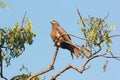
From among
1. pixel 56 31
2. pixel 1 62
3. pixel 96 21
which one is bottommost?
pixel 1 62

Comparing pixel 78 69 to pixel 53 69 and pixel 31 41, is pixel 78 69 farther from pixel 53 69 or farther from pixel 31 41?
pixel 31 41

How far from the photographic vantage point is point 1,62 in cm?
1369

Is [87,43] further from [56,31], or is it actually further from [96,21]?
[56,31]

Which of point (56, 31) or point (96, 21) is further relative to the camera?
point (56, 31)

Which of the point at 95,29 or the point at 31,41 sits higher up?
the point at 95,29

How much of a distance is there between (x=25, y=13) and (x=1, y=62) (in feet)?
6.47

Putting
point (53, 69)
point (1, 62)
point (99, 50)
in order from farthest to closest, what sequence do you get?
1. point (1, 62)
2. point (53, 69)
3. point (99, 50)

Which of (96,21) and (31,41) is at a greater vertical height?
(96,21)

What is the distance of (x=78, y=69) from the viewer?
11.8 meters

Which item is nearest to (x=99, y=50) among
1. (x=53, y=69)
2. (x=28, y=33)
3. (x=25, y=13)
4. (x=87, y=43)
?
(x=87, y=43)

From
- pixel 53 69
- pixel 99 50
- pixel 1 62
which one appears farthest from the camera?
pixel 1 62

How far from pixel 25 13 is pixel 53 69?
159 cm

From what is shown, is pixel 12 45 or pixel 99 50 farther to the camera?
pixel 12 45

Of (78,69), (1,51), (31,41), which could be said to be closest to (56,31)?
(31,41)
